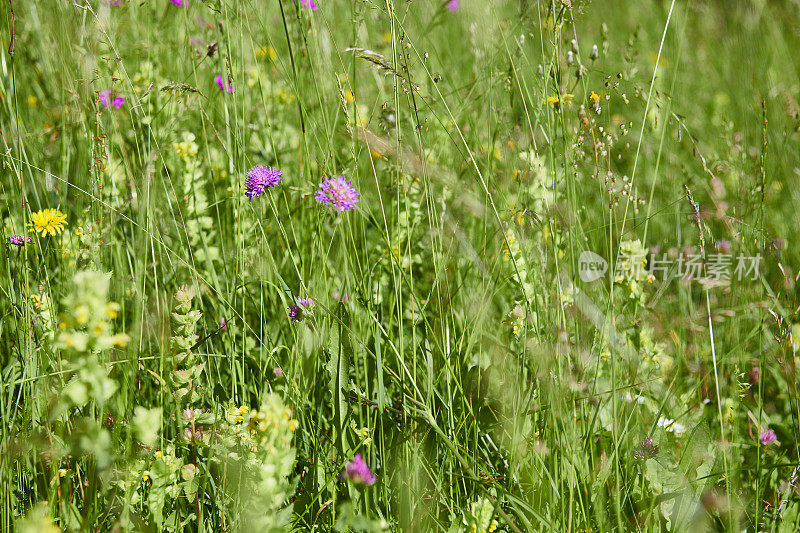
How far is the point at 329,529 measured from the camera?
1072 mm

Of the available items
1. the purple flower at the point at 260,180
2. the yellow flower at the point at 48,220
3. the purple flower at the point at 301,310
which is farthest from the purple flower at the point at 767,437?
the yellow flower at the point at 48,220

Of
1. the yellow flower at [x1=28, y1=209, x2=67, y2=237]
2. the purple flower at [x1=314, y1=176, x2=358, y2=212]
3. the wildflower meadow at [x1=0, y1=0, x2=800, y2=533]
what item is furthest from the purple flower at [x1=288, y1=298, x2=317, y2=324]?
the yellow flower at [x1=28, y1=209, x2=67, y2=237]

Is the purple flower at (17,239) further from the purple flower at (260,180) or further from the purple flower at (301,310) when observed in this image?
the purple flower at (301,310)

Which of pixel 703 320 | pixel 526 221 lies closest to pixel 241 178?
pixel 526 221

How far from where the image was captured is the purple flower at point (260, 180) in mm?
1307

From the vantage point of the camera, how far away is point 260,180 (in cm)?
133

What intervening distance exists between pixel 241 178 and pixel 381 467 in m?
0.62

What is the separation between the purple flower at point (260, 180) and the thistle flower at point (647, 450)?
84 cm

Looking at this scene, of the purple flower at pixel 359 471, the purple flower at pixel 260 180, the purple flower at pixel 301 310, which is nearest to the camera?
the purple flower at pixel 359 471

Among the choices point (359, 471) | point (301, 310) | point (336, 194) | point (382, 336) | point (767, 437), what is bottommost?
point (767, 437)

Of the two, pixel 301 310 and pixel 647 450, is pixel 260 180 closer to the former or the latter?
pixel 301 310

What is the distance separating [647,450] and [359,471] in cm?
55

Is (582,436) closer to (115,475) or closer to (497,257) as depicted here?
(497,257)

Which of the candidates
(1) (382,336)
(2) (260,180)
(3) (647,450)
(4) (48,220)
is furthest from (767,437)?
(4) (48,220)
